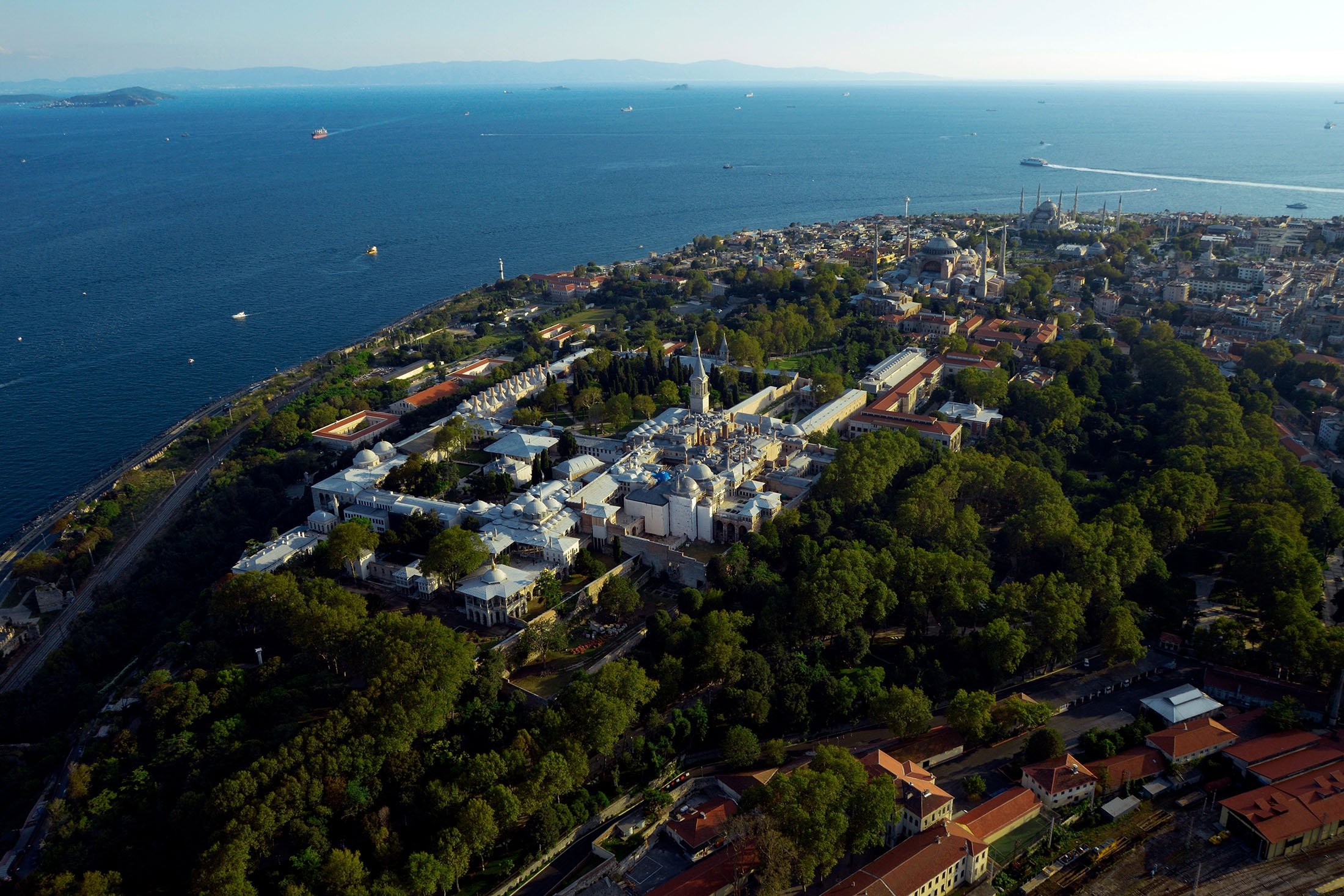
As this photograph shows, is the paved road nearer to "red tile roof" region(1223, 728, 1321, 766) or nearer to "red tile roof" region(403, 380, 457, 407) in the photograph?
"red tile roof" region(403, 380, 457, 407)

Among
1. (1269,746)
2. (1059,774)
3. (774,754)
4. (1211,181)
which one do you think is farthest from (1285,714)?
(1211,181)

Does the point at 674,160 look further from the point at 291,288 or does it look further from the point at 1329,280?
the point at 1329,280

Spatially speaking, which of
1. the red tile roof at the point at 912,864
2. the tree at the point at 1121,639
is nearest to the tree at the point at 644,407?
the tree at the point at 1121,639

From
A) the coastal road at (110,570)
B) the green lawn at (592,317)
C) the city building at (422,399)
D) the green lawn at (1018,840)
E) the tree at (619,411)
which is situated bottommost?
the coastal road at (110,570)

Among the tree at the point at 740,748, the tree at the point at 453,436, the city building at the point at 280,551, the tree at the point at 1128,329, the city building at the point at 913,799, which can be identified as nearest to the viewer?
the city building at the point at 913,799

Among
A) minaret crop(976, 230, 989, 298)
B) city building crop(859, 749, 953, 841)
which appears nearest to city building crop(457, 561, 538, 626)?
city building crop(859, 749, 953, 841)

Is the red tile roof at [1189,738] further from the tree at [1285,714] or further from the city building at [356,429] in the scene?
the city building at [356,429]
